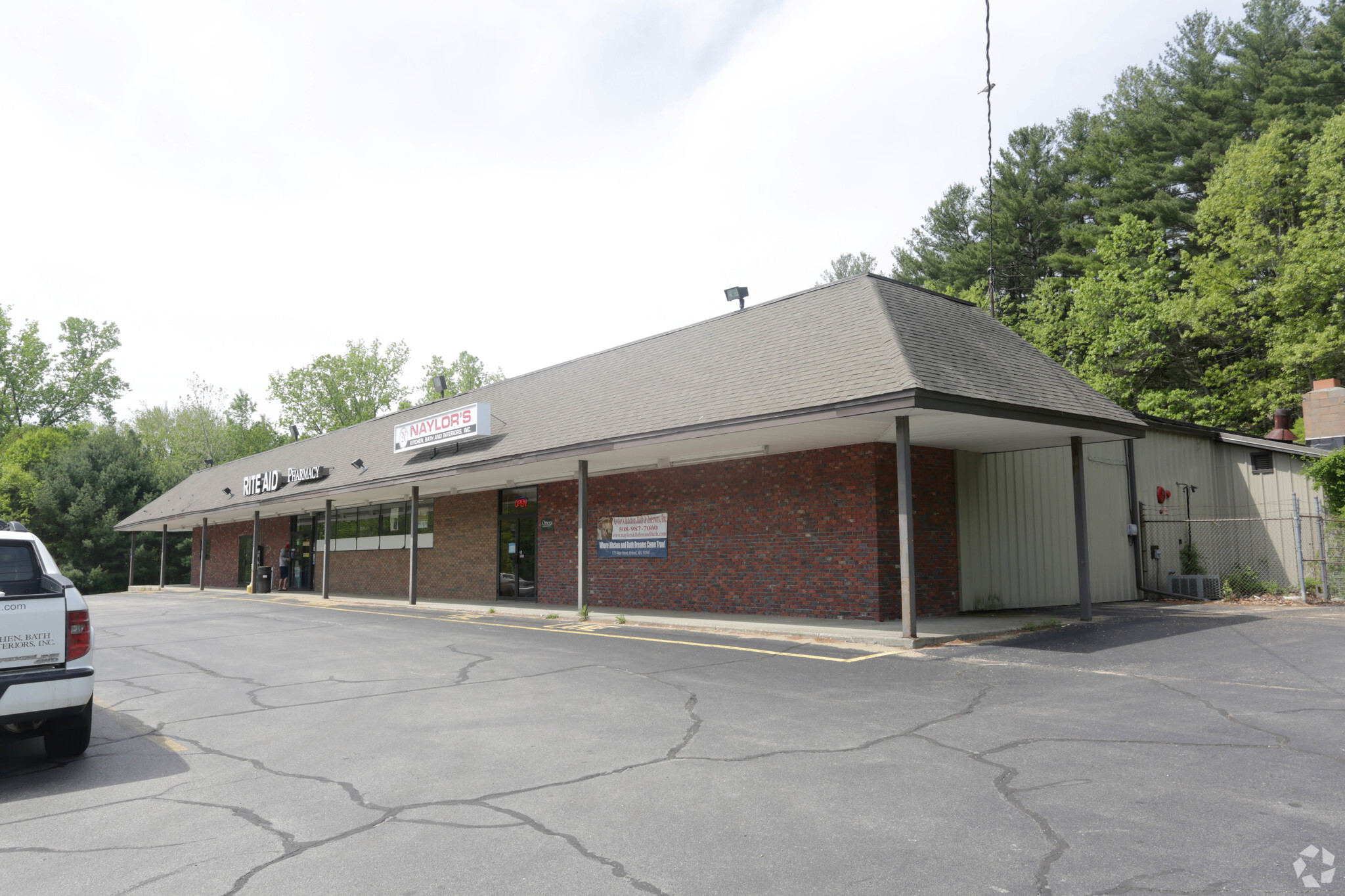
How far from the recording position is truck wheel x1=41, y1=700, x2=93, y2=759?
6.18 metres

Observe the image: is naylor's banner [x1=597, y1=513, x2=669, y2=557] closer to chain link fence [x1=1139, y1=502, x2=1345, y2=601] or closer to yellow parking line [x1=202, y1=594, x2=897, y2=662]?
yellow parking line [x1=202, y1=594, x2=897, y2=662]

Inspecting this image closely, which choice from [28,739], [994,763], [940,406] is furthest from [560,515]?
[994,763]

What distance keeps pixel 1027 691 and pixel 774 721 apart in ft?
9.01

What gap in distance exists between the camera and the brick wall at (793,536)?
46.0ft

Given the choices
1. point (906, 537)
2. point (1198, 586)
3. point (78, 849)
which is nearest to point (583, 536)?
point (906, 537)

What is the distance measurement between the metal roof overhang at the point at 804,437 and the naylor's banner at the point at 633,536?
44.6 inches

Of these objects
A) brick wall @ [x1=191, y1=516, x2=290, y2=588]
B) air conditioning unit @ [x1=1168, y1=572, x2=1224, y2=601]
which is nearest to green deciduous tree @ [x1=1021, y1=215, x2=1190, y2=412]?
air conditioning unit @ [x1=1168, y1=572, x2=1224, y2=601]

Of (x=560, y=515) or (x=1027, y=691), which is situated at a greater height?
(x=560, y=515)

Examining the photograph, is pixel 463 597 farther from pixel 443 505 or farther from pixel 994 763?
pixel 994 763

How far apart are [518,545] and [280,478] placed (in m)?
12.4

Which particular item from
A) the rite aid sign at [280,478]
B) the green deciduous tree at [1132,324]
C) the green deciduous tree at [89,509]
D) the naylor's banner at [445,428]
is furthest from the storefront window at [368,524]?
the green deciduous tree at [89,509]

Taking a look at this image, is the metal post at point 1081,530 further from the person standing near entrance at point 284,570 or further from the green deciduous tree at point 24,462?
the green deciduous tree at point 24,462

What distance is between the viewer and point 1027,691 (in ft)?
26.0

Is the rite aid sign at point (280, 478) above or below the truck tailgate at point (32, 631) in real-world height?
above
